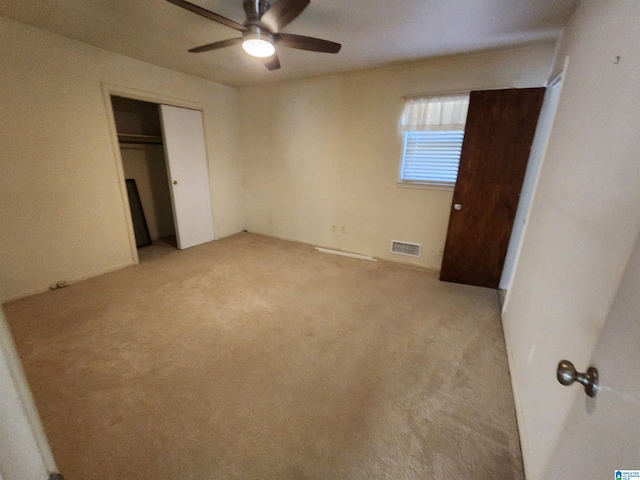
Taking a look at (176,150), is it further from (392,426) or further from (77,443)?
(392,426)

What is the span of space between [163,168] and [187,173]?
823 mm

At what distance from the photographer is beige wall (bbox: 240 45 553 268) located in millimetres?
2914

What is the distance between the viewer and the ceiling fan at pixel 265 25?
1617 millimetres

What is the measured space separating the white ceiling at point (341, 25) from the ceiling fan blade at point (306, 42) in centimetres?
23

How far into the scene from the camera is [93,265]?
310 cm

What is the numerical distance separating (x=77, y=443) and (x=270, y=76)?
161 inches

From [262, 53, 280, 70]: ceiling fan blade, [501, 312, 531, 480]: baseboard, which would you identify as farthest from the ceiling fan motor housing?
[501, 312, 531, 480]: baseboard

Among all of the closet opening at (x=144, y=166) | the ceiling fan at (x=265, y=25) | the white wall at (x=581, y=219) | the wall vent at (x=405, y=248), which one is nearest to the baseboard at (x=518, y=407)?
the white wall at (x=581, y=219)

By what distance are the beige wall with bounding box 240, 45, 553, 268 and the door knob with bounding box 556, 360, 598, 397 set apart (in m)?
2.90

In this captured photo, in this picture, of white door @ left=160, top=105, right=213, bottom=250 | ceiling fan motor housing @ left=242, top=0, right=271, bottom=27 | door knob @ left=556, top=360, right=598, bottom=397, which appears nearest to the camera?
door knob @ left=556, top=360, right=598, bottom=397

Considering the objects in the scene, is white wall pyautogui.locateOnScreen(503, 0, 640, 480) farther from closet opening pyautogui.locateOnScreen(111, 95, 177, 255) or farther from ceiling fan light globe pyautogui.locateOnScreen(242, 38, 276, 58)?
closet opening pyautogui.locateOnScreen(111, 95, 177, 255)

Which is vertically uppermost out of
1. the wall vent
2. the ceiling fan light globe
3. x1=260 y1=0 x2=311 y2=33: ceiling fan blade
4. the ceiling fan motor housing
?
the ceiling fan motor housing

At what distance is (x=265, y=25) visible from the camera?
72.1 inches

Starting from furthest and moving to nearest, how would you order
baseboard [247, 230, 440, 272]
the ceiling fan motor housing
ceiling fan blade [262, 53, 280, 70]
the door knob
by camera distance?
baseboard [247, 230, 440, 272], ceiling fan blade [262, 53, 280, 70], the ceiling fan motor housing, the door knob
